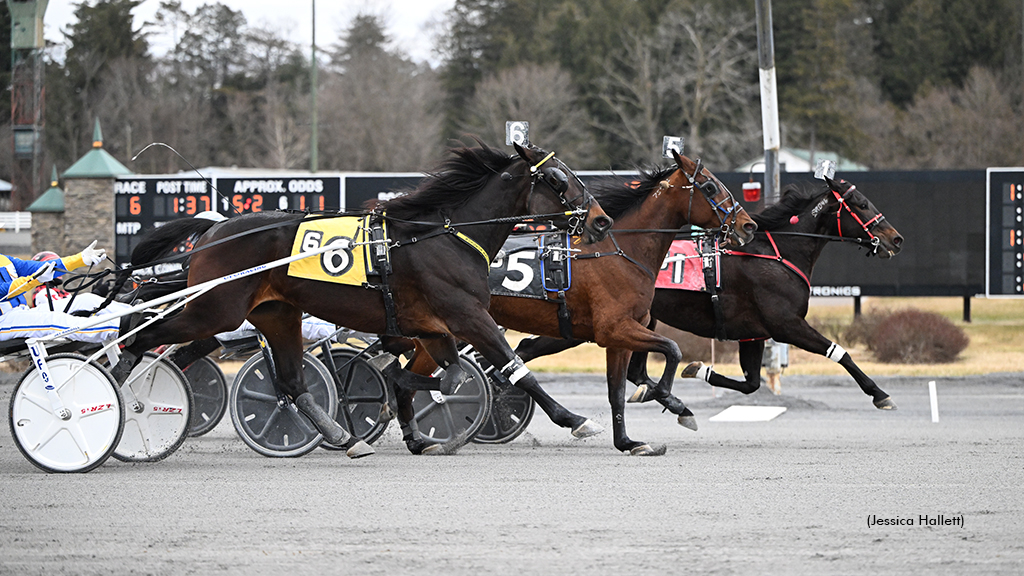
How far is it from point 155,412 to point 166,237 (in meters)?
1.42

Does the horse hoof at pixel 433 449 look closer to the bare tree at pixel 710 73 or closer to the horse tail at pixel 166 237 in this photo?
the horse tail at pixel 166 237

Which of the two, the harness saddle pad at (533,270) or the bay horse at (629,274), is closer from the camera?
the bay horse at (629,274)

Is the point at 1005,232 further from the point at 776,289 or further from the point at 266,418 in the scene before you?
the point at 266,418

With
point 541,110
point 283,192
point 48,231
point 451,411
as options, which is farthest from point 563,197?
point 541,110

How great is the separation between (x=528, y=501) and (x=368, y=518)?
3.03ft

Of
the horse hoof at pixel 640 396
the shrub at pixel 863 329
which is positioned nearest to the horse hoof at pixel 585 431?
the horse hoof at pixel 640 396

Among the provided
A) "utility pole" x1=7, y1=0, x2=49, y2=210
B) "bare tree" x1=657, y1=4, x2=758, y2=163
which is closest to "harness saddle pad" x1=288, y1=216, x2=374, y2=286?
→ "utility pole" x1=7, y1=0, x2=49, y2=210

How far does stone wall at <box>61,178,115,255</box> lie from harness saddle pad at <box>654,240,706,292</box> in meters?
Answer: 12.1

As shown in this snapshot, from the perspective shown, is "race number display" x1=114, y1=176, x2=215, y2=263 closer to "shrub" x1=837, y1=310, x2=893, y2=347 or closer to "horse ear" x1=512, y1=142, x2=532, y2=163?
"horse ear" x1=512, y1=142, x2=532, y2=163

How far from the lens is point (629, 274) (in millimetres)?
8922

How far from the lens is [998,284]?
16.7m

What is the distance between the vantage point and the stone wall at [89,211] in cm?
1931

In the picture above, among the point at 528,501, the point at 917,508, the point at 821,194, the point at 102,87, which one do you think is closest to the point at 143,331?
the point at 528,501

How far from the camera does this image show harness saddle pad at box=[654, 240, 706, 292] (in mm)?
9906
